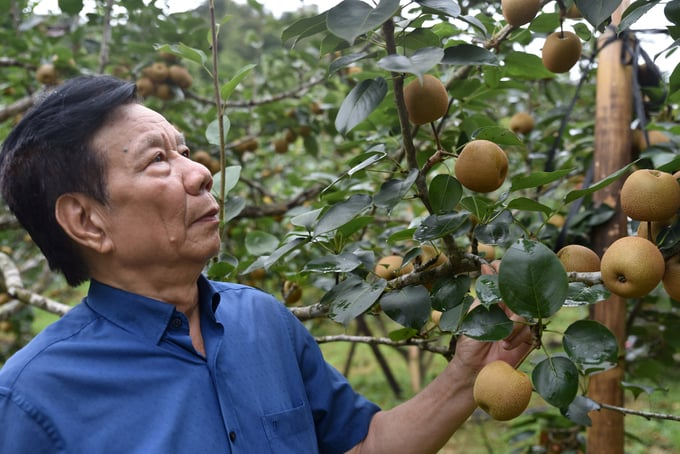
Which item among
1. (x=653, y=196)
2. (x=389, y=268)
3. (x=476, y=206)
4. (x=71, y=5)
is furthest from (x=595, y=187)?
(x=71, y=5)

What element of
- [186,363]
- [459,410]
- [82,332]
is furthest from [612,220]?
[82,332]

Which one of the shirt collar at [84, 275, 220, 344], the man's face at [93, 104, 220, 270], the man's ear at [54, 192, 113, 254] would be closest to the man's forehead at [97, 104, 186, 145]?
the man's face at [93, 104, 220, 270]

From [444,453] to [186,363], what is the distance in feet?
9.70

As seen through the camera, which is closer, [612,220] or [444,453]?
[612,220]

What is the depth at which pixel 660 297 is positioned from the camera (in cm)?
176

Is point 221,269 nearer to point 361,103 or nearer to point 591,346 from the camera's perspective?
point 361,103

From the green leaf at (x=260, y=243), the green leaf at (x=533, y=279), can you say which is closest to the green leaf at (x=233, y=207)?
the green leaf at (x=260, y=243)

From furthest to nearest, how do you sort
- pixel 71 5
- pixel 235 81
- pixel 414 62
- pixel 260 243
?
pixel 71 5 → pixel 260 243 → pixel 235 81 → pixel 414 62

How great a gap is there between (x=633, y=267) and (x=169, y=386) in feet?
1.99

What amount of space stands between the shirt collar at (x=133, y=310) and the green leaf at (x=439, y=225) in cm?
38

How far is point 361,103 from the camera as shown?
0.88 m

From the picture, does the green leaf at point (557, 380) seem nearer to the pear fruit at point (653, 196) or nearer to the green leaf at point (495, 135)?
the pear fruit at point (653, 196)

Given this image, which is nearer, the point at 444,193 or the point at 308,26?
the point at 308,26

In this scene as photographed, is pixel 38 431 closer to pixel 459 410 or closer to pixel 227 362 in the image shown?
pixel 227 362
